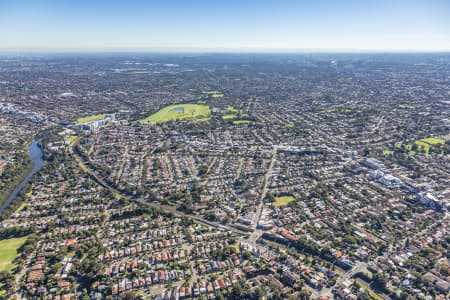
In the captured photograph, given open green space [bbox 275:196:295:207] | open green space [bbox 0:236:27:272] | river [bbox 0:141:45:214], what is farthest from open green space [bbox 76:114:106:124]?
open green space [bbox 275:196:295:207]

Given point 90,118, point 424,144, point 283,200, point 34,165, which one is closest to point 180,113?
point 90,118

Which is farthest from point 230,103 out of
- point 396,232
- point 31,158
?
point 396,232

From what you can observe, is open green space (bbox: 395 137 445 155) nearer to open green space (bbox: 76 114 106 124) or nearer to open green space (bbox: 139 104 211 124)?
open green space (bbox: 139 104 211 124)

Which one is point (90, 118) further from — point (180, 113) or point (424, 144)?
point (424, 144)

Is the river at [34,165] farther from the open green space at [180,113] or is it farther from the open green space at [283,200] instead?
the open green space at [283,200]

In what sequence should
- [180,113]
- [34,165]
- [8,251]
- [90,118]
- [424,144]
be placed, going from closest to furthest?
[8,251] → [34,165] → [424,144] → [90,118] → [180,113]

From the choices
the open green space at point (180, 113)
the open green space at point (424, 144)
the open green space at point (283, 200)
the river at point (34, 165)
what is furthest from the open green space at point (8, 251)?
the open green space at point (424, 144)
